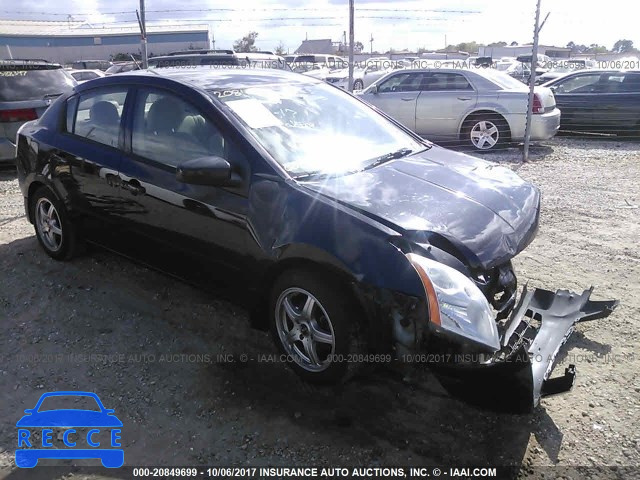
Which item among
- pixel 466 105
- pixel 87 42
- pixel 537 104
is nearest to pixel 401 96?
pixel 466 105

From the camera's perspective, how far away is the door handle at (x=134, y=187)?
12.4 ft

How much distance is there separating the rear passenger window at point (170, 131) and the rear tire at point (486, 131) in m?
7.38

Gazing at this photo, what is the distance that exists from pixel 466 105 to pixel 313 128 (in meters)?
7.02

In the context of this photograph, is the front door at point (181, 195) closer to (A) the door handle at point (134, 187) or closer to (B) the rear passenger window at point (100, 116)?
(A) the door handle at point (134, 187)

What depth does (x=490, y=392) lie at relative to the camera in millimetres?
2562

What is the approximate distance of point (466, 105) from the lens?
995 centimetres

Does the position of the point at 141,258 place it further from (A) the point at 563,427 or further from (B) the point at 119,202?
(A) the point at 563,427

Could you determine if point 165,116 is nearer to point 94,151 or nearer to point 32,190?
point 94,151

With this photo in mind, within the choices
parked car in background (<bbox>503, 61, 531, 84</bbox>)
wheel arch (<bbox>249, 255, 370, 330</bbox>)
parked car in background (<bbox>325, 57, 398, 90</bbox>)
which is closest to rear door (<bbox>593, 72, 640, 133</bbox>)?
parked car in background (<bbox>325, 57, 398, 90</bbox>)

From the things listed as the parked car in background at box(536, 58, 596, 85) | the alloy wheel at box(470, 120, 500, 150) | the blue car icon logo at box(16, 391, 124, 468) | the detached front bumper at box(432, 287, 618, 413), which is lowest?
the blue car icon logo at box(16, 391, 124, 468)

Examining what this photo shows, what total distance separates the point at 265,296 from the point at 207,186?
30.0 inches

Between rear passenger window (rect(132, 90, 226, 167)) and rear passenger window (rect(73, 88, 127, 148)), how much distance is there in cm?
25

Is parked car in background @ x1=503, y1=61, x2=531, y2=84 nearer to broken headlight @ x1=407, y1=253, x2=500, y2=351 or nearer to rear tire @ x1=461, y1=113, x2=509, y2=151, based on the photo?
rear tire @ x1=461, y1=113, x2=509, y2=151

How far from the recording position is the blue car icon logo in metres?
2.73
